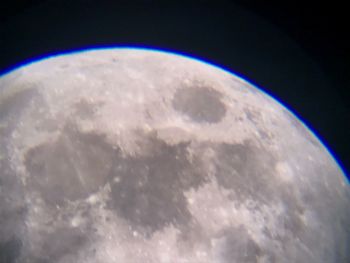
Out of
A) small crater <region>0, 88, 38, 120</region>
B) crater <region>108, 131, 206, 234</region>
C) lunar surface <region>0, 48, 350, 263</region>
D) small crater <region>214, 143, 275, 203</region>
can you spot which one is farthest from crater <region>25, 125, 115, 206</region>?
small crater <region>214, 143, 275, 203</region>

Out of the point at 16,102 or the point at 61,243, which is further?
the point at 16,102

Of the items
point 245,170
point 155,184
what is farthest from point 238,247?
point 155,184

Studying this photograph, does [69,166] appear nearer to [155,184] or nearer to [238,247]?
[155,184]

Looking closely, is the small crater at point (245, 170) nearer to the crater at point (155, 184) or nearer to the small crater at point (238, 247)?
the crater at point (155, 184)

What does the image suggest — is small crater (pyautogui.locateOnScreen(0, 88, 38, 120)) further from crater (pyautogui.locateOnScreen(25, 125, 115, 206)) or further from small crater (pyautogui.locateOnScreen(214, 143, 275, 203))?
small crater (pyautogui.locateOnScreen(214, 143, 275, 203))

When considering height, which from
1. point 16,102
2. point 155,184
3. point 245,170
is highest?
point 16,102

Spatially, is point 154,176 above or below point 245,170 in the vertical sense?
above

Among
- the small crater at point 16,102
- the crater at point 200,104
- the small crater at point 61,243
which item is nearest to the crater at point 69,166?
the small crater at point 61,243

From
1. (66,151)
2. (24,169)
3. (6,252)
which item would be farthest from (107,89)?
(6,252)
